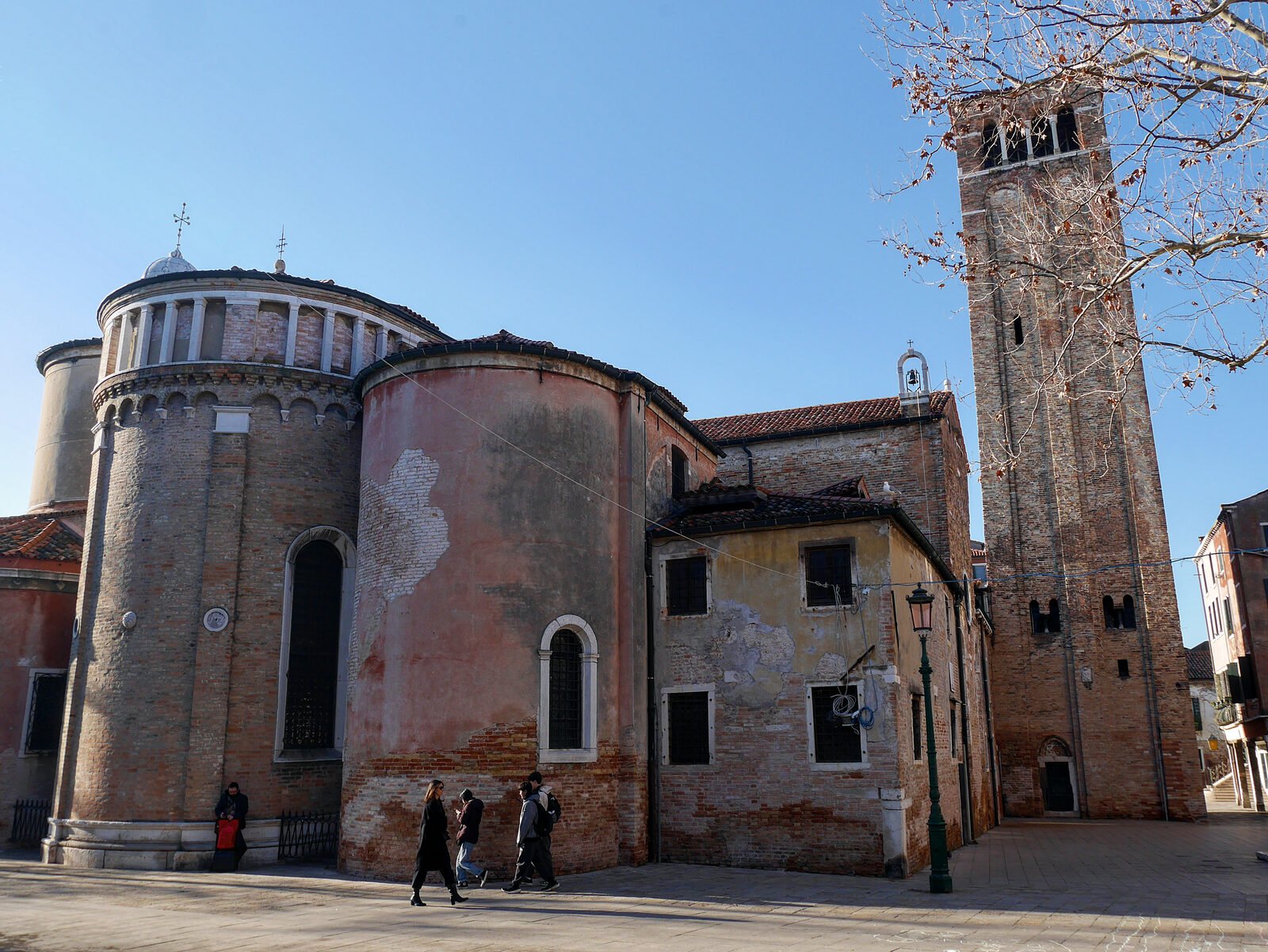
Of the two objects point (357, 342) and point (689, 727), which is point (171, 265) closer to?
point (357, 342)

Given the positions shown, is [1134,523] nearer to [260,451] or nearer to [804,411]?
[804,411]

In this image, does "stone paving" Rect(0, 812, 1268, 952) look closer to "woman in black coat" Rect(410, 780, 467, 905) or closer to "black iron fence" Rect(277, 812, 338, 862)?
"woman in black coat" Rect(410, 780, 467, 905)

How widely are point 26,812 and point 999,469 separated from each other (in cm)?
1939

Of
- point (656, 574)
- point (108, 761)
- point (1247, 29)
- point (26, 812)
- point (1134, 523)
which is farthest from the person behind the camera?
point (1134, 523)

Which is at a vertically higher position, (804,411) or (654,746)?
(804,411)

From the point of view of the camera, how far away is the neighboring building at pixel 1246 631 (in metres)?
35.0

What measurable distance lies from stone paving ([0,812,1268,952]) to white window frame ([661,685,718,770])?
5.39ft

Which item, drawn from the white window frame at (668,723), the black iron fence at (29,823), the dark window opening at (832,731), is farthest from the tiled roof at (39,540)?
the dark window opening at (832,731)

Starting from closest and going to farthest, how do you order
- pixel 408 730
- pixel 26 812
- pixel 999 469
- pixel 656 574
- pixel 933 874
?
pixel 999 469 → pixel 933 874 → pixel 408 730 → pixel 656 574 → pixel 26 812

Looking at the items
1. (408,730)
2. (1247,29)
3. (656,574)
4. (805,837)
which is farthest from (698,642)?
(1247,29)

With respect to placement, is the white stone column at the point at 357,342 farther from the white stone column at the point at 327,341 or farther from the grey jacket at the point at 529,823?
the grey jacket at the point at 529,823

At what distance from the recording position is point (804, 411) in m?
28.9

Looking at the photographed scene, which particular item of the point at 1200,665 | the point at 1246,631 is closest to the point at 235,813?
the point at 1246,631

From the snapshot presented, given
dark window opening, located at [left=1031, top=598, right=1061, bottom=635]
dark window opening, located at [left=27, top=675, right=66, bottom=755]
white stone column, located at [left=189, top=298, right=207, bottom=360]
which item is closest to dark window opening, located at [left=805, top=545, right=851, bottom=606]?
white stone column, located at [left=189, top=298, right=207, bottom=360]
